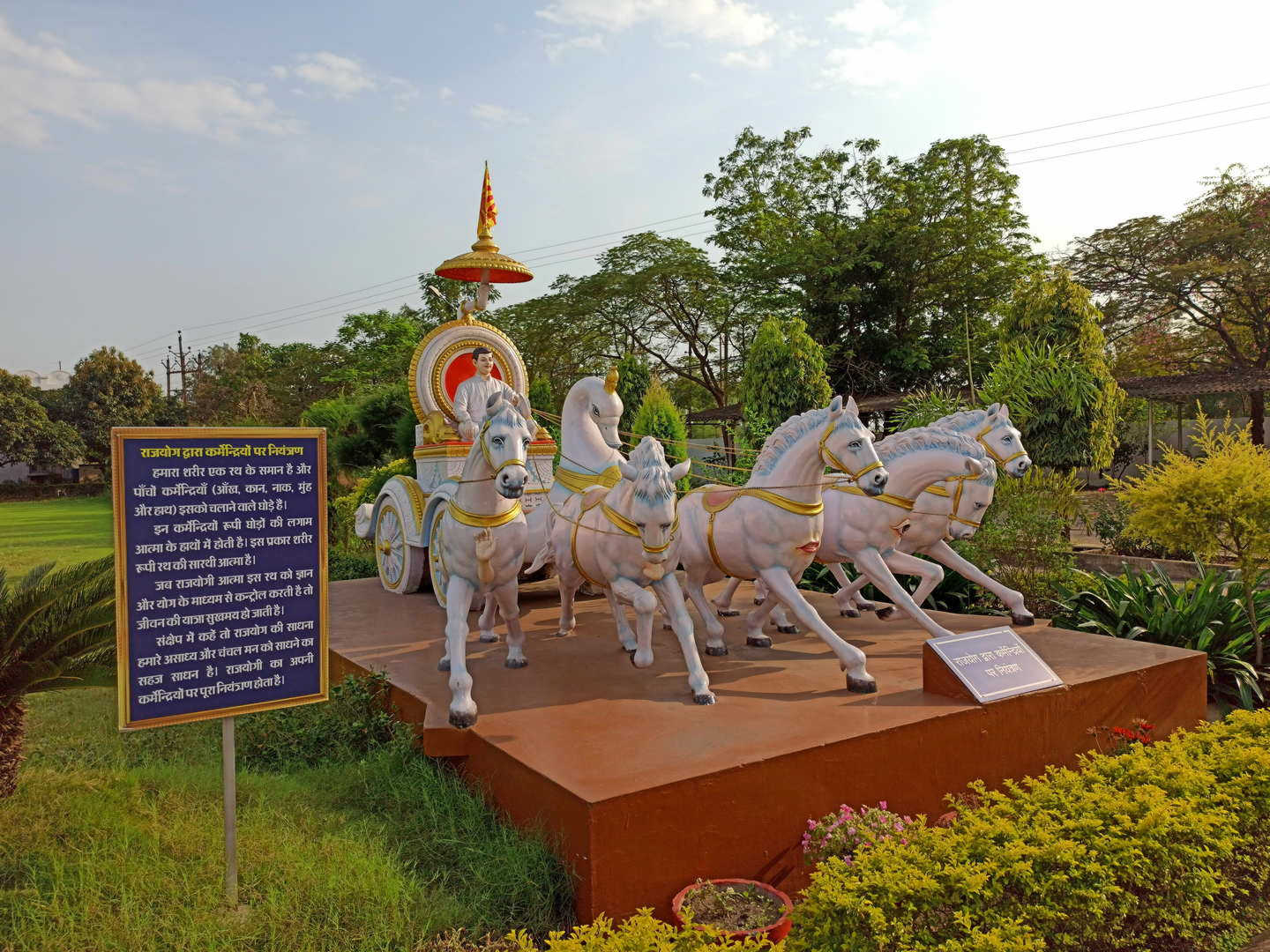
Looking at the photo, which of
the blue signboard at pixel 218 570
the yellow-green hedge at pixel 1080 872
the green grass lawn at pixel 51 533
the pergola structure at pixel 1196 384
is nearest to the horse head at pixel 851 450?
the yellow-green hedge at pixel 1080 872

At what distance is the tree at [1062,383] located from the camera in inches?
542

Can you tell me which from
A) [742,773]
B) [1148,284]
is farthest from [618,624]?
[1148,284]

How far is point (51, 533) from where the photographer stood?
1823cm

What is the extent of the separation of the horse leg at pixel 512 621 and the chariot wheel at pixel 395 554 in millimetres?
3082

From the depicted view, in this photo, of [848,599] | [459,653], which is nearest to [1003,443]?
[848,599]

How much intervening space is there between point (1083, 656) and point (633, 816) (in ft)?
11.4

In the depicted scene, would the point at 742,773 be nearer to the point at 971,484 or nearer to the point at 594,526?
the point at 594,526

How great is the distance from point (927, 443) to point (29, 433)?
3481cm

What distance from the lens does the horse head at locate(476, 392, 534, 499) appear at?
158 inches

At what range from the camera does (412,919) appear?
284 centimetres

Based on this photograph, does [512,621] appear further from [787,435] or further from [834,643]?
[787,435]

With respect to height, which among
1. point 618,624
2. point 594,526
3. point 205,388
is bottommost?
point 618,624

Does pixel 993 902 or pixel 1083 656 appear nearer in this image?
pixel 993 902

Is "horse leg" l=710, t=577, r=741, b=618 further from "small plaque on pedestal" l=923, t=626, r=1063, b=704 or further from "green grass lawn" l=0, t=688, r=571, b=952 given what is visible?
"green grass lawn" l=0, t=688, r=571, b=952
